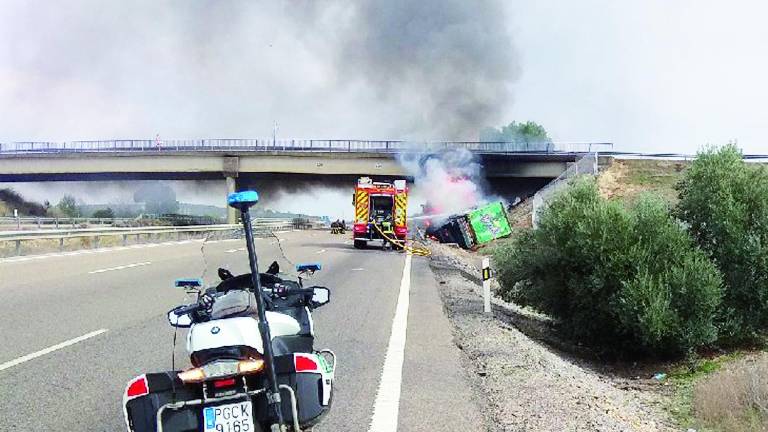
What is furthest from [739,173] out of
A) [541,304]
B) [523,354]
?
[523,354]

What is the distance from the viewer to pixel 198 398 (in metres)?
4.22

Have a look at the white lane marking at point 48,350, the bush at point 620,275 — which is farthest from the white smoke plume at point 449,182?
the white lane marking at point 48,350

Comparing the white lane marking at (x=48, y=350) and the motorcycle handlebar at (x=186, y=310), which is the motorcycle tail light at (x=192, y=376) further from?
the white lane marking at (x=48, y=350)

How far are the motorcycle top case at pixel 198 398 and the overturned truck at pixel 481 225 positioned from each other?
39321 mm

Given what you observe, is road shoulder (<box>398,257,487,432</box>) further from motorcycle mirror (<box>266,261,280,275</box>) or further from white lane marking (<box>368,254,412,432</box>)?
motorcycle mirror (<box>266,261,280,275</box>)

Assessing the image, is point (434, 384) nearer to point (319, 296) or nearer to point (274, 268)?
point (274, 268)

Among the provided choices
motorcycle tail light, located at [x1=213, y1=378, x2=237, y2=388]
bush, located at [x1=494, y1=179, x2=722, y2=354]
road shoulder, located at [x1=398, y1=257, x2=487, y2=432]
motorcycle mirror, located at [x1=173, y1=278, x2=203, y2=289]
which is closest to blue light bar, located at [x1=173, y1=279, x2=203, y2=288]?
motorcycle mirror, located at [x1=173, y1=278, x2=203, y2=289]

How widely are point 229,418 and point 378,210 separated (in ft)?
108

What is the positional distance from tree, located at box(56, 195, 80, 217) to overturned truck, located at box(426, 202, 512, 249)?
148 feet

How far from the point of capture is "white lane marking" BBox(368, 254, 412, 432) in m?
6.03

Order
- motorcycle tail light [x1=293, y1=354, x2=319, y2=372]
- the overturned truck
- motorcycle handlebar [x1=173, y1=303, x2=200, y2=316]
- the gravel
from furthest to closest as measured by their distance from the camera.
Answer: the overturned truck < the gravel < motorcycle handlebar [x1=173, y1=303, x2=200, y2=316] < motorcycle tail light [x1=293, y1=354, x2=319, y2=372]

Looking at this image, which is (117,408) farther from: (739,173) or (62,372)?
(739,173)

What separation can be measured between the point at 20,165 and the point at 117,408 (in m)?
61.2

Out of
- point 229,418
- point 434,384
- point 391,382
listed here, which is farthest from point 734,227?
point 229,418
